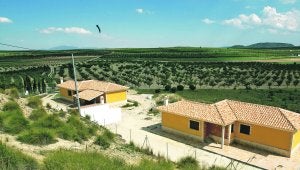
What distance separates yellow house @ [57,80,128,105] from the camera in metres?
34.9

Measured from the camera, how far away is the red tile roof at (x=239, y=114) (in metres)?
21.4

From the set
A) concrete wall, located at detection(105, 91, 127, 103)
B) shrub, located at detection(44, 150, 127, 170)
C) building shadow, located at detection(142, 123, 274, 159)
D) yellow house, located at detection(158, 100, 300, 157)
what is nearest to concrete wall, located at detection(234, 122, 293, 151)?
yellow house, located at detection(158, 100, 300, 157)

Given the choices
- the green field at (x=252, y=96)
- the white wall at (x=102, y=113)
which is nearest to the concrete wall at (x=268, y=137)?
the white wall at (x=102, y=113)

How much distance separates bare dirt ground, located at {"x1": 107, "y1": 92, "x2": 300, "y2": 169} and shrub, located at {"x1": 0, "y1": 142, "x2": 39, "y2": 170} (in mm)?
9878

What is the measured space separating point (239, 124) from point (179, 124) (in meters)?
4.89

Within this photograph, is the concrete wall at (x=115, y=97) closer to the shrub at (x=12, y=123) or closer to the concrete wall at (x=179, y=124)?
the concrete wall at (x=179, y=124)

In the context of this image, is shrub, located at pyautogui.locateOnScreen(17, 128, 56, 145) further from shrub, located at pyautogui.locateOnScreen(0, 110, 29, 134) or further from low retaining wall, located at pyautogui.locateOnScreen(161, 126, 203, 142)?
low retaining wall, located at pyautogui.locateOnScreen(161, 126, 203, 142)

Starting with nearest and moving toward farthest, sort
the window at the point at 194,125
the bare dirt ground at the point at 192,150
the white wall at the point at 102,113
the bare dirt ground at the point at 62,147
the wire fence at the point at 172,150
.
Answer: the bare dirt ground at the point at 62,147 → the wire fence at the point at 172,150 → the bare dirt ground at the point at 192,150 → the window at the point at 194,125 → the white wall at the point at 102,113

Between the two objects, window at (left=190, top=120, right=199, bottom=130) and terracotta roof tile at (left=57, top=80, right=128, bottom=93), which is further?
terracotta roof tile at (left=57, top=80, right=128, bottom=93)

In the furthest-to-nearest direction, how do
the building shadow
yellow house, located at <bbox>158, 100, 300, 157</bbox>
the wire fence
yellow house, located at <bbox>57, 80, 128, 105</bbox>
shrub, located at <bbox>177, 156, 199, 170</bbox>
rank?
yellow house, located at <bbox>57, 80, 128, 105</bbox> < the building shadow < yellow house, located at <bbox>158, 100, 300, 157</bbox> < the wire fence < shrub, located at <bbox>177, 156, 199, 170</bbox>

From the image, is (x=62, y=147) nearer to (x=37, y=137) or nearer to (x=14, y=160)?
(x=37, y=137)

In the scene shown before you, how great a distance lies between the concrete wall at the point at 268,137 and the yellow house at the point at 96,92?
16929 millimetres

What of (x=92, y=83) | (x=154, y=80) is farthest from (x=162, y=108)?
(x=154, y=80)

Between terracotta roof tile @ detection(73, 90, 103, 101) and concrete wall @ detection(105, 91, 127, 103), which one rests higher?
terracotta roof tile @ detection(73, 90, 103, 101)
